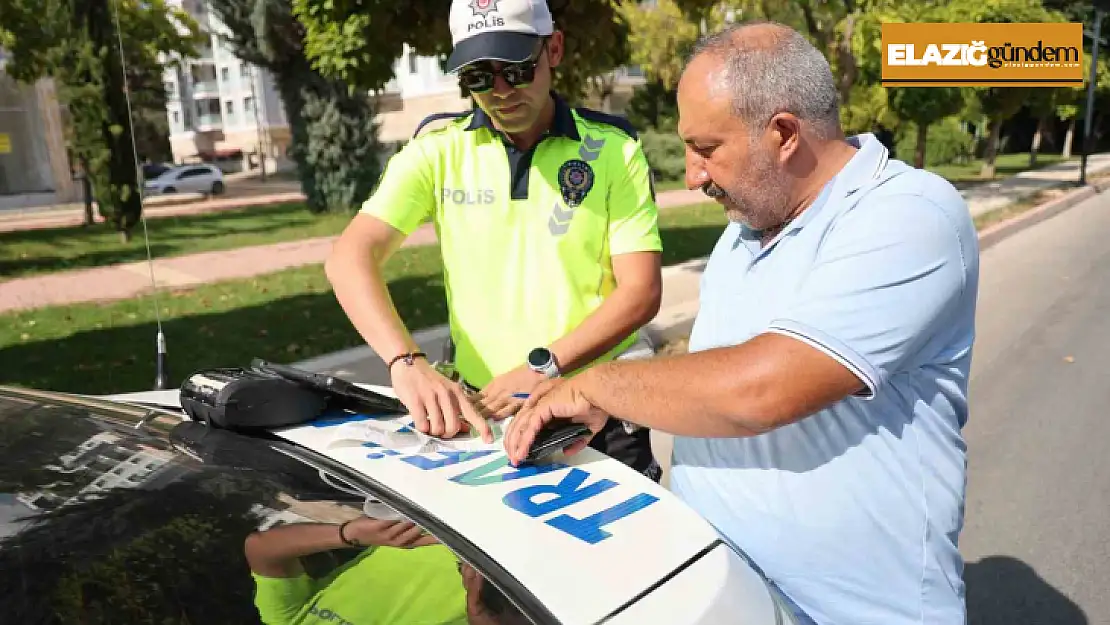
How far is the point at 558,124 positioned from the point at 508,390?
0.69m

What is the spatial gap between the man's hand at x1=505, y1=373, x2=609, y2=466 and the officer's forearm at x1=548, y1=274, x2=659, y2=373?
32 cm

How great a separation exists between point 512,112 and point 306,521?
3.52 ft

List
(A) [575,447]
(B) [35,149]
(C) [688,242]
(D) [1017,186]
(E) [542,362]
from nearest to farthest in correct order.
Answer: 1. (A) [575,447]
2. (E) [542,362]
3. (C) [688,242]
4. (D) [1017,186]
5. (B) [35,149]

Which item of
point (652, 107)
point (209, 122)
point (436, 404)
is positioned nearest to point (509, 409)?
point (436, 404)

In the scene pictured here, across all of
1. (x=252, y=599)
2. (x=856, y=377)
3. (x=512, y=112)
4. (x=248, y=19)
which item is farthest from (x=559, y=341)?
(x=248, y=19)

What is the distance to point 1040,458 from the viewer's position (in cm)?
421

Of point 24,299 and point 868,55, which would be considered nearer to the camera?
point 24,299

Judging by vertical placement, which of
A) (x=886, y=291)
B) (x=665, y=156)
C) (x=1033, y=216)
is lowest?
(x=1033, y=216)

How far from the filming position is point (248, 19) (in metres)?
19.3

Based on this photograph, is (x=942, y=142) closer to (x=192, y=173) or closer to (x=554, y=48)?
(x=192, y=173)

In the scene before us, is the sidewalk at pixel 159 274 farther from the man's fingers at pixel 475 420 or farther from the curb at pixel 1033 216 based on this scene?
the man's fingers at pixel 475 420

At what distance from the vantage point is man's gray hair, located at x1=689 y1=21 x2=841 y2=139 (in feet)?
4.17

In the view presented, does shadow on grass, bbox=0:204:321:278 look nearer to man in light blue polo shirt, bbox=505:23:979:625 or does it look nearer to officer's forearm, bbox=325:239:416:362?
officer's forearm, bbox=325:239:416:362

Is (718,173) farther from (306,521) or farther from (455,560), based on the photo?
(306,521)
